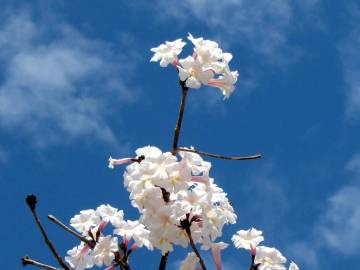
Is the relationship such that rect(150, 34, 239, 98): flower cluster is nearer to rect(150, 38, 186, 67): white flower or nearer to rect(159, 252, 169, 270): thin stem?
rect(150, 38, 186, 67): white flower

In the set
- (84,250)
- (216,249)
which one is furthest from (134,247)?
(216,249)

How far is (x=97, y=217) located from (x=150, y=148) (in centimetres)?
84

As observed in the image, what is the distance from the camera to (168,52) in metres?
5.58

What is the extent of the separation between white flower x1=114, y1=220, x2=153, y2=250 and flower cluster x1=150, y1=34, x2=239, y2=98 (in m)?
1.26

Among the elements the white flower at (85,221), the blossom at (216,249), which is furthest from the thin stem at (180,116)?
the white flower at (85,221)

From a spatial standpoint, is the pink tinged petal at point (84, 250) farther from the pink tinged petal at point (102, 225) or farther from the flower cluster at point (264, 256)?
the flower cluster at point (264, 256)

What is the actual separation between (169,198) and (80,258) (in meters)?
1.05

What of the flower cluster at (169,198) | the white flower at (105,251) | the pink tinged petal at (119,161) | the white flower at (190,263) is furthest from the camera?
the pink tinged petal at (119,161)

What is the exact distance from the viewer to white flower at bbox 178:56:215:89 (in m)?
5.20

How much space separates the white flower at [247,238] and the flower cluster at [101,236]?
839mm

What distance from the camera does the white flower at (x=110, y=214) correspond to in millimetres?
5430

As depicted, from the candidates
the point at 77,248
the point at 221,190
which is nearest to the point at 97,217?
the point at 77,248

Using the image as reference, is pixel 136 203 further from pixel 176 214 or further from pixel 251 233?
pixel 251 233

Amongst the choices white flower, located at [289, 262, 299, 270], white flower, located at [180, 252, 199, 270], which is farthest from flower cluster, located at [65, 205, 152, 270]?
white flower, located at [289, 262, 299, 270]
